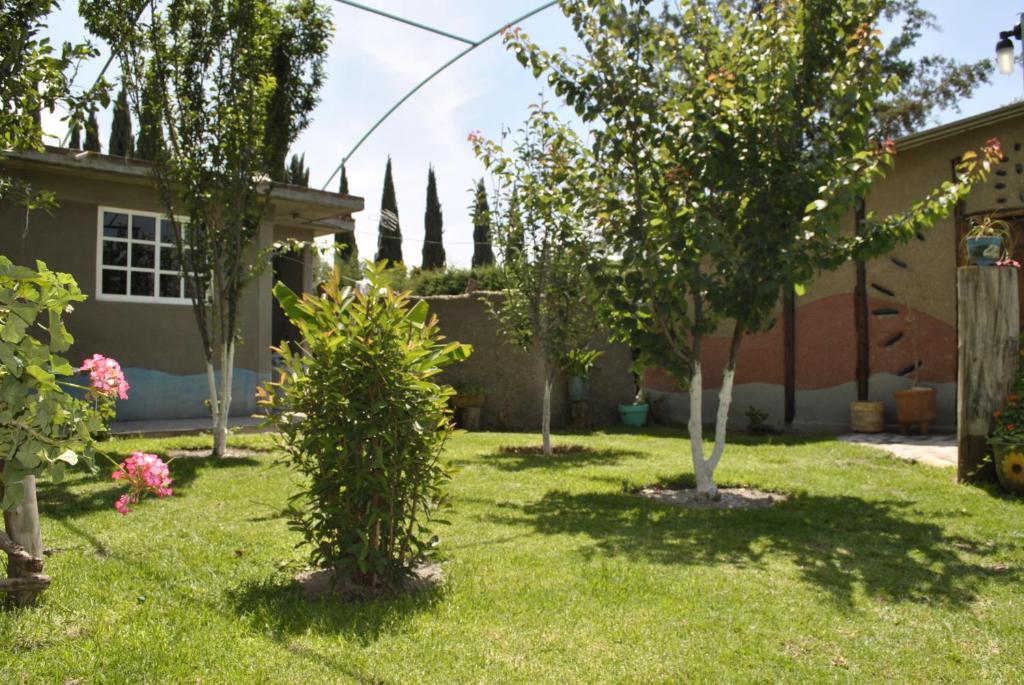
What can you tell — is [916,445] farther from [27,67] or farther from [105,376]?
[27,67]

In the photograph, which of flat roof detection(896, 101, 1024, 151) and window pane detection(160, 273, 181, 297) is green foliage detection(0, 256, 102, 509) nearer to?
window pane detection(160, 273, 181, 297)

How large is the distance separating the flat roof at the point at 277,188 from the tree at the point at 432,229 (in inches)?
795

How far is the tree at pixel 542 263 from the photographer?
408 inches

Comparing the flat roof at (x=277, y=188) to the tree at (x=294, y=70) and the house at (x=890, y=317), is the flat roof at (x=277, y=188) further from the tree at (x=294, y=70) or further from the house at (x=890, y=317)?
the house at (x=890, y=317)

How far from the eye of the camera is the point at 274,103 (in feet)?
33.2

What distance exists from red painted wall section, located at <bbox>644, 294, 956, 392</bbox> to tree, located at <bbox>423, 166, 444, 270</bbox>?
78.2 ft

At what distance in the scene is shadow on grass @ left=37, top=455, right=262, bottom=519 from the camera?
670 cm

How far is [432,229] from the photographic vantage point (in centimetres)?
3841

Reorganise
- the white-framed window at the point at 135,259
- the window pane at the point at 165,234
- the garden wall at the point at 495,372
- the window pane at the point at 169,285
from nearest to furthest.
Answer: the white-framed window at the point at 135,259
the window pane at the point at 165,234
the window pane at the point at 169,285
the garden wall at the point at 495,372

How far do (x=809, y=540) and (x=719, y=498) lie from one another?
1758 millimetres

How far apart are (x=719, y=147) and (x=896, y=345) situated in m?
7.39

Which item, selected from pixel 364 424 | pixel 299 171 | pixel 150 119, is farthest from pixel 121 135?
pixel 364 424

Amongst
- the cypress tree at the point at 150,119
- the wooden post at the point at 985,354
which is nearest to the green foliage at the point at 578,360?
the wooden post at the point at 985,354

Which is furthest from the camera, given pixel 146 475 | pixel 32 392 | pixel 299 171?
pixel 299 171
